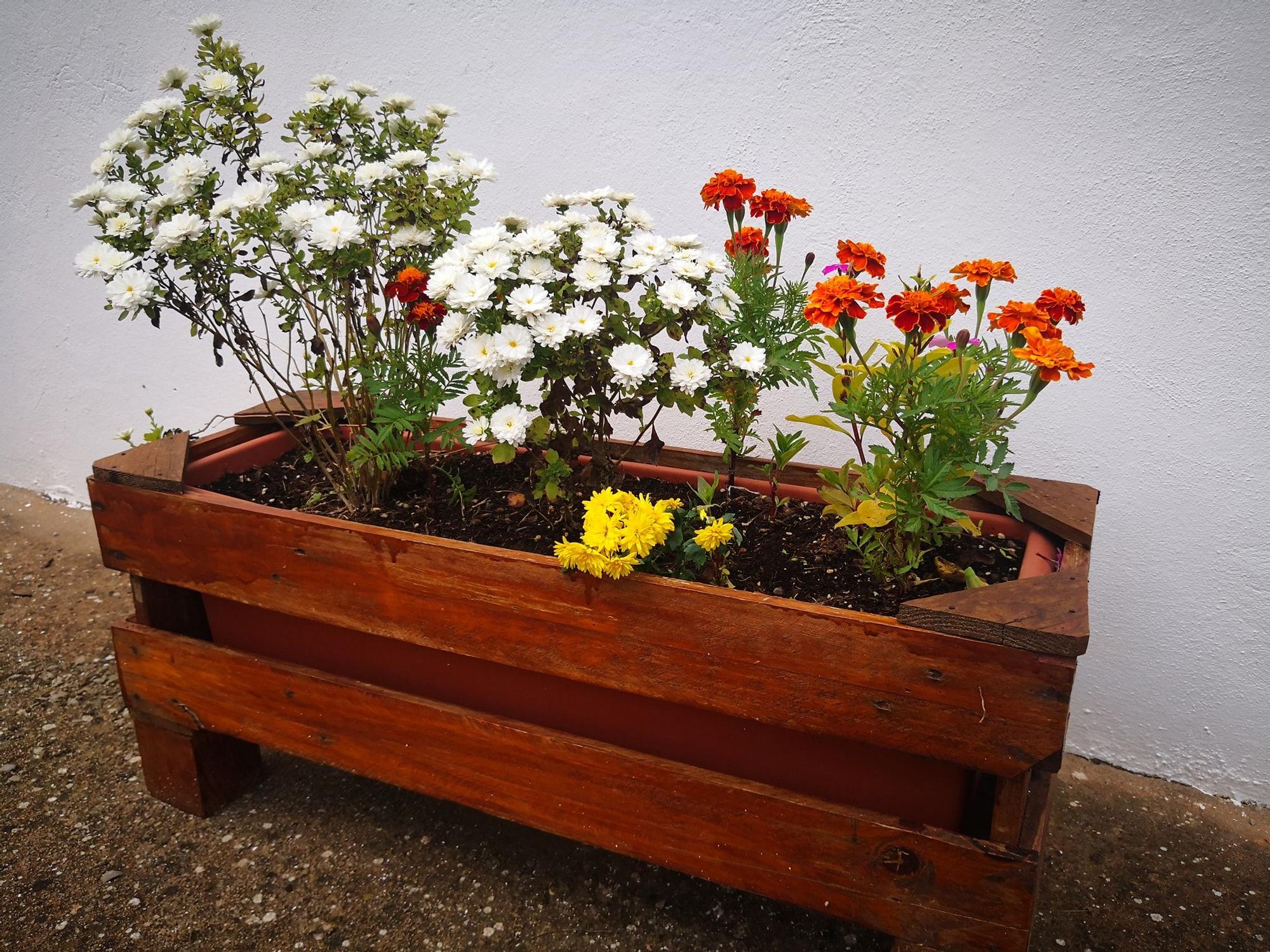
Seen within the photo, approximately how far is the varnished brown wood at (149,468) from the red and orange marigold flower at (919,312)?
48.3 inches

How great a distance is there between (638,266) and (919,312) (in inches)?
16.7

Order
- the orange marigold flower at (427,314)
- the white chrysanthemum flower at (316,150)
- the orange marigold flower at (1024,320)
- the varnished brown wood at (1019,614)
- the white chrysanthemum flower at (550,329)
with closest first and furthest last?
the varnished brown wood at (1019,614)
the orange marigold flower at (1024,320)
the white chrysanthemum flower at (550,329)
the orange marigold flower at (427,314)
the white chrysanthemum flower at (316,150)

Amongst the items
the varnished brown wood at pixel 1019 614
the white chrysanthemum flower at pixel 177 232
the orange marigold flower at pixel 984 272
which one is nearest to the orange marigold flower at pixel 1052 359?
the orange marigold flower at pixel 984 272

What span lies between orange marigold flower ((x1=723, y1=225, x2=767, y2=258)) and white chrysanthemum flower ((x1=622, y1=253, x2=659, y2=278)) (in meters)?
0.15

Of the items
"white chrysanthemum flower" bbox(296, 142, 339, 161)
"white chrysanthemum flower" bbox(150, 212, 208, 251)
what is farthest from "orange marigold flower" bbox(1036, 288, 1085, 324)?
"white chrysanthemum flower" bbox(150, 212, 208, 251)

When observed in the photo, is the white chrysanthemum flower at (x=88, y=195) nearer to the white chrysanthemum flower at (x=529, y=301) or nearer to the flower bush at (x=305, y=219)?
the flower bush at (x=305, y=219)

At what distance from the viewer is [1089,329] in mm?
1642

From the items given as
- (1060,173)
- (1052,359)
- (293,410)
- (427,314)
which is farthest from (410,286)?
(1060,173)

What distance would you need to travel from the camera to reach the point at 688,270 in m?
1.30

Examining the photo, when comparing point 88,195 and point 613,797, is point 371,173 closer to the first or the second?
point 88,195

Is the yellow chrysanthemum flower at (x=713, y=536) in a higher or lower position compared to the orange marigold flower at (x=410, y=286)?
lower

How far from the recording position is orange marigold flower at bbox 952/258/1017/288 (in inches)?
48.6

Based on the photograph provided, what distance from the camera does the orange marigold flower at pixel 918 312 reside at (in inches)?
45.3

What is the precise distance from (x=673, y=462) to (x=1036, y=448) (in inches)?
29.0
